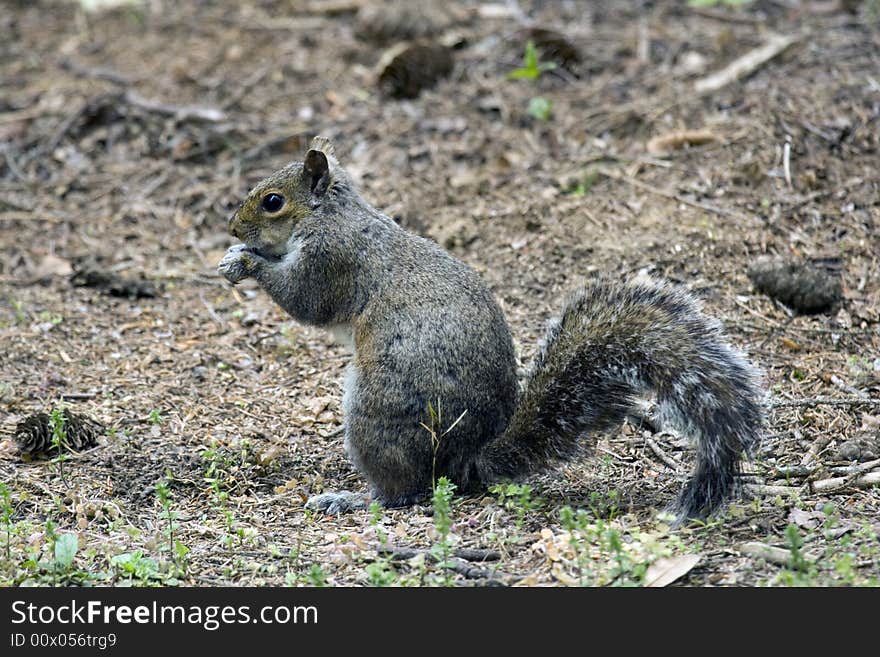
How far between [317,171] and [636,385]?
5.44 ft

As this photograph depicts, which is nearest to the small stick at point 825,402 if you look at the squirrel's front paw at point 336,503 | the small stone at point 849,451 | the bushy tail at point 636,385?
the small stone at point 849,451

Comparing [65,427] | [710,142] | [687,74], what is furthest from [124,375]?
[687,74]

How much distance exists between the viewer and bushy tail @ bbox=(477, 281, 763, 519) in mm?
3480

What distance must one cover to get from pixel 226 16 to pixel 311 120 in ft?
7.20

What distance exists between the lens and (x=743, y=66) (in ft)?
23.6

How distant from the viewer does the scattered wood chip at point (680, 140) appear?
657cm

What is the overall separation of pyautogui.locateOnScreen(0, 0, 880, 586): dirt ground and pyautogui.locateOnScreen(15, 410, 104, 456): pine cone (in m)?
0.07

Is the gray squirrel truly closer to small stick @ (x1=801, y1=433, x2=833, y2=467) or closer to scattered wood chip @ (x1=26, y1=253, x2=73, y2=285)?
small stick @ (x1=801, y1=433, x2=833, y2=467)

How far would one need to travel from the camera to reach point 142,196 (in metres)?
7.34

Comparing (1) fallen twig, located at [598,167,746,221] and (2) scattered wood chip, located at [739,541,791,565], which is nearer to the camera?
(2) scattered wood chip, located at [739,541,791,565]

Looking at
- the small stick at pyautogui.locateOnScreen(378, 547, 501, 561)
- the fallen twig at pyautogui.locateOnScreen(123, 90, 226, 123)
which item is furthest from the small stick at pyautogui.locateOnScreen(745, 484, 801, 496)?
the fallen twig at pyautogui.locateOnScreen(123, 90, 226, 123)

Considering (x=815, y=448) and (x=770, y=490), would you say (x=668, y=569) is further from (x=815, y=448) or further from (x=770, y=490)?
(x=815, y=448)

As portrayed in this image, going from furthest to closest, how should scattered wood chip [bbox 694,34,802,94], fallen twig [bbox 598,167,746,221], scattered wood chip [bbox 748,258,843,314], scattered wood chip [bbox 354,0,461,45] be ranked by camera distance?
scattered wood chip [bbox 354,0,461,45], scattered wood chip [bbox 694,34,802,94], fallen twig [bbox 598,167,746,221], scattered wood chip [bbox 748,258,843,314]

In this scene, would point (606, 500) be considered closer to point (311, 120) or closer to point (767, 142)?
point (767, 142)
